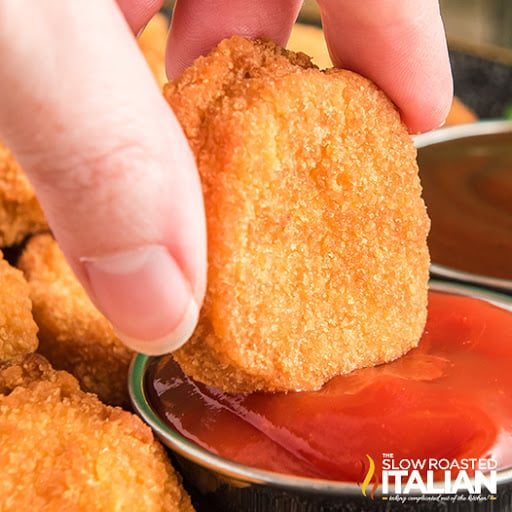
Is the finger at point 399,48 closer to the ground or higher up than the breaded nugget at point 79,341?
higher up

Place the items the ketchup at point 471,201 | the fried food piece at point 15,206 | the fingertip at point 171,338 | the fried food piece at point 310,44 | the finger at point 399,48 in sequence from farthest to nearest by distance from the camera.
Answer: the fried food piece at point 310,44, the ketchup at point 471,201, the fried food piece at point 15,206, the finger at point 399,48, the fingertip at point 171,338

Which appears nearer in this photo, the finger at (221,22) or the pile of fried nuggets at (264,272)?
the pile of fried nuggets at (264,272)

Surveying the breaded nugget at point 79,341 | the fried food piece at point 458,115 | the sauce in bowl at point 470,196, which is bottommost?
the fried food piece at point 458,115

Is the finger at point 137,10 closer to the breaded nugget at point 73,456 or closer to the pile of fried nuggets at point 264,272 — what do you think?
the pile of fried nuggets at point 264,272

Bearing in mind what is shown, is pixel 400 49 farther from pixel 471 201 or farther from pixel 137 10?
pixel 471 201

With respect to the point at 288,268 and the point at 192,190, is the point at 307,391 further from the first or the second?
the point at 192,190

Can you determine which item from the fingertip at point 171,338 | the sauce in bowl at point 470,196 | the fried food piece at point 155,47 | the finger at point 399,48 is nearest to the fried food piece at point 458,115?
the sauce in bowl at point 470,196
